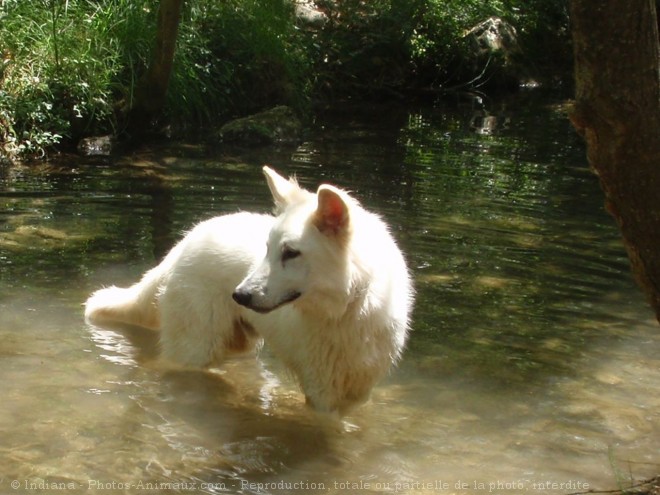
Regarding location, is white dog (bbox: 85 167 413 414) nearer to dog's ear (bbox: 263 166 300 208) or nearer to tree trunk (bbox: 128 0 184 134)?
dog's ear (bbox: 263 166 300 208)

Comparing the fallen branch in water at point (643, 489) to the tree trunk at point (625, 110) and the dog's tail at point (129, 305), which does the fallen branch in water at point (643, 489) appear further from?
the dog's tail at point (129, 305)

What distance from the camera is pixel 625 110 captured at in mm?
3475

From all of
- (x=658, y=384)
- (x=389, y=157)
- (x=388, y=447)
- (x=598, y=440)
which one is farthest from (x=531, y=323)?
(x=389, y=157)

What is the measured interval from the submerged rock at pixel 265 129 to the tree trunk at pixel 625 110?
10.9m

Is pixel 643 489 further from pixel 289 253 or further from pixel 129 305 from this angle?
pixel 129 305

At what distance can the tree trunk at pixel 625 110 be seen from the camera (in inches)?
133

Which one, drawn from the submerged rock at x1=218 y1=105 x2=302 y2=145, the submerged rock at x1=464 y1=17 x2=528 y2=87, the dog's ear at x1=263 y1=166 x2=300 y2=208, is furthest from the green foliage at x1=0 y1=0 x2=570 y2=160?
the dog's ear at x1=263 y1=166 x2=300 y2=208

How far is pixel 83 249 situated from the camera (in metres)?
8.05

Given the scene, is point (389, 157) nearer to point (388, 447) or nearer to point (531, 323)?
point (531, 323)

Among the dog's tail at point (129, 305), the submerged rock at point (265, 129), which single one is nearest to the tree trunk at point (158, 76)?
the submerged rock at point (265, 129)

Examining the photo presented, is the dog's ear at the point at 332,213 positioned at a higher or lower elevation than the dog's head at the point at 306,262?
higher

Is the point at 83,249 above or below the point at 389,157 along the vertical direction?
below

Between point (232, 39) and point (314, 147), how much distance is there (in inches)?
122

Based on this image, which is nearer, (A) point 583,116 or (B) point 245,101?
(A) point 583,116
